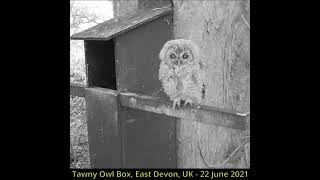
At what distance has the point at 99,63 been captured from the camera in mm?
2381

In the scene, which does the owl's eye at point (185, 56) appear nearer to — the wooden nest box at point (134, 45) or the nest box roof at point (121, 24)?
the wooden nest box at point (134, 45)

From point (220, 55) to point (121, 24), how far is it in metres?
0.61

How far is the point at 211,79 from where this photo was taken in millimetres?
2135

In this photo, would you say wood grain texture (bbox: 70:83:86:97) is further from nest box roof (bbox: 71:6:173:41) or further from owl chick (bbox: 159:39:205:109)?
owl chick (bbox: 159:39:205:109)

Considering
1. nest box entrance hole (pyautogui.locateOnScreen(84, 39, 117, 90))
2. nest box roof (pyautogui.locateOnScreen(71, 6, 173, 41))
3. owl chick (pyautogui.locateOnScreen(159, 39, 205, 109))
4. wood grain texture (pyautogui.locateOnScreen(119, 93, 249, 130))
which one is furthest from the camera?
nest box entrance hole (pyautogui.locateOnScreen(84, 39, 117, 90))

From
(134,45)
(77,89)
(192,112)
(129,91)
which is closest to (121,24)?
(134,45)

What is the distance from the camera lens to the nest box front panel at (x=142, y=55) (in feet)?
6.56

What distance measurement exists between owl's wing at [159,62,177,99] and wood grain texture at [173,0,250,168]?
0.22m

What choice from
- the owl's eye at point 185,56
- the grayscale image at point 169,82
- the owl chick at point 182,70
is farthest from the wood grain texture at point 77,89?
Result: the owl's eye at point 185,56

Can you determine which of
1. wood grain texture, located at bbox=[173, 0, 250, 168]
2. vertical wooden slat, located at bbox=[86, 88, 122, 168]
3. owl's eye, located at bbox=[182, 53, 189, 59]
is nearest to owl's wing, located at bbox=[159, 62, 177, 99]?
owl's eye, located at bbox=[182, 53, 189, 59]

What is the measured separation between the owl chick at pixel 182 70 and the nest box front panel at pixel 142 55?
0.06 metres

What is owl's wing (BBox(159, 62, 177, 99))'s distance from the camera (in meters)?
2.14
